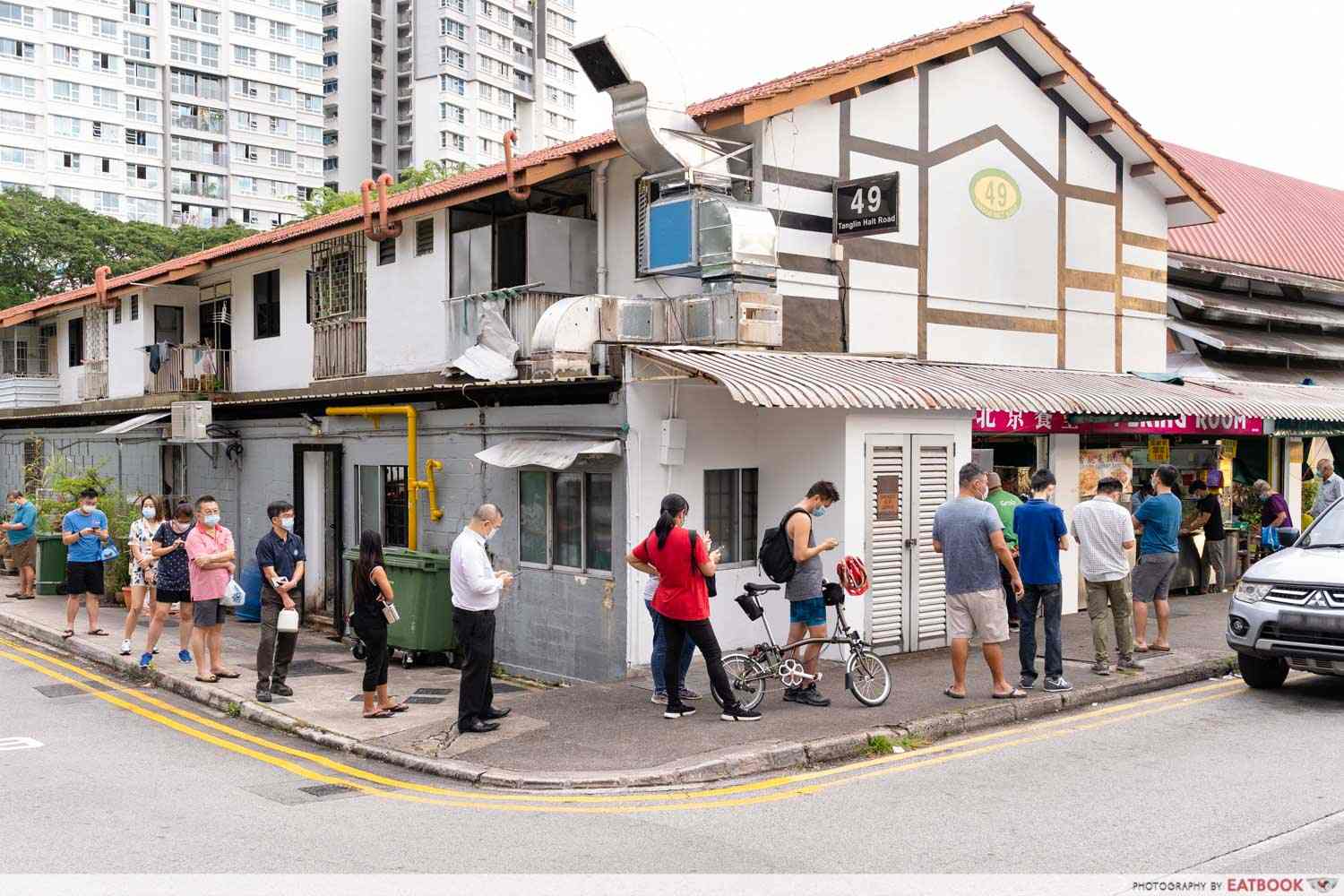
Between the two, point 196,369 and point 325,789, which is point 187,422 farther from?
point 325,789

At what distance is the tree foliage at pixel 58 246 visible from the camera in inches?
1925

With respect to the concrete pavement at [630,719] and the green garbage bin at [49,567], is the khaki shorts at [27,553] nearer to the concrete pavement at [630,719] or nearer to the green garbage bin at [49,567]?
the green garbage bin at [49,567]

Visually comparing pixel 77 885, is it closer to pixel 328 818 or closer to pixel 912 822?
pixel 328 818

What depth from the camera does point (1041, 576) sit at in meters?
9.91

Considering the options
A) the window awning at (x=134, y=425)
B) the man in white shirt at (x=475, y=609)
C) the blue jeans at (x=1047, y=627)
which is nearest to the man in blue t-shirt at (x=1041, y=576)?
the blue jeans at (x=1047, y=627)

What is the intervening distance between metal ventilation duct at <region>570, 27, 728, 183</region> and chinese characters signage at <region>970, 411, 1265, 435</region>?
4386 mm

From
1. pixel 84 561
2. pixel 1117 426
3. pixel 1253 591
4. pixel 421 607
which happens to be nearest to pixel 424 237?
pixel 421 607

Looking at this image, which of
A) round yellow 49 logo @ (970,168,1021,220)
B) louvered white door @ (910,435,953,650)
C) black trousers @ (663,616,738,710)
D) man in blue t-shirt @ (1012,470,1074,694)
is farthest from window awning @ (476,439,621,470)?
round yellow 49 logo @ (970,168,1021,220)

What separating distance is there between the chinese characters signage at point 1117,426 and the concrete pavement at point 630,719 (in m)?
2.55

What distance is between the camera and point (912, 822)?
6.71 m

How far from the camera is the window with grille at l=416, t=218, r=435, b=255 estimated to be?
15.4 m

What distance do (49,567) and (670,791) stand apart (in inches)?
590

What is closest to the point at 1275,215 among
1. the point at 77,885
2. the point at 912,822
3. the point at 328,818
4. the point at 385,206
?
the point at 385,206

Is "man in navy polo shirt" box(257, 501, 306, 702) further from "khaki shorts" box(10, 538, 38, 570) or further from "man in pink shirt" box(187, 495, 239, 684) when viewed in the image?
"khaki shorts" box(10, 538, 38, 570)
